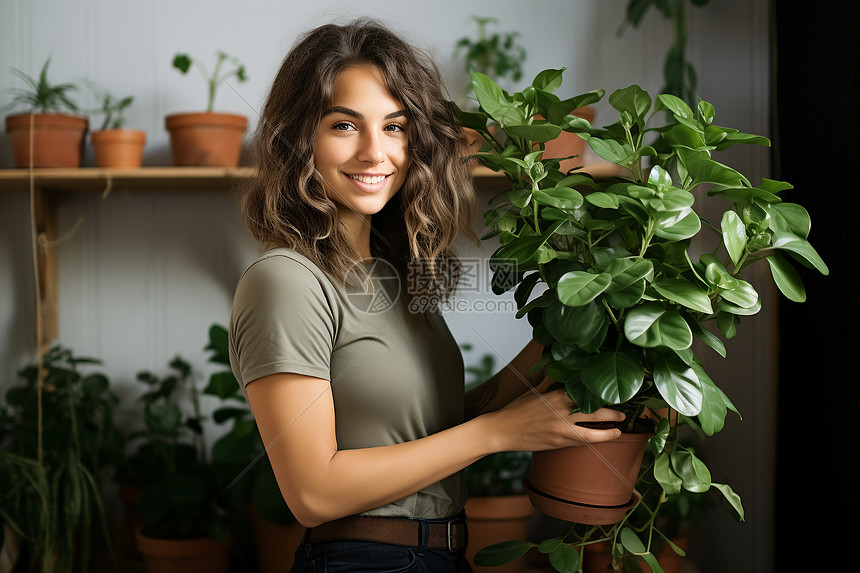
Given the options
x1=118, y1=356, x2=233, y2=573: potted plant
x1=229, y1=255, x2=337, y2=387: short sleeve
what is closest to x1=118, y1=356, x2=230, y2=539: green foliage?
x1=118, y1=356, x2=233, y2=573: potted plant

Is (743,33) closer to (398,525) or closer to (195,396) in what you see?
(398,525)

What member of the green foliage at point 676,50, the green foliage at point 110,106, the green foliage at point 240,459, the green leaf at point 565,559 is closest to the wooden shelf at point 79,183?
the green foliage at point 110,106

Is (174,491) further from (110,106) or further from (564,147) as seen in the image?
(564,147)

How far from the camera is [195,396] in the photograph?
1.86 meters

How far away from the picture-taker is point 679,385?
70cm

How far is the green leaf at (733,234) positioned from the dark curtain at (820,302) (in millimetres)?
568

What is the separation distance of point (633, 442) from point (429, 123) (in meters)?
0.51

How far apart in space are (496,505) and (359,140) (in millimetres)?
1080

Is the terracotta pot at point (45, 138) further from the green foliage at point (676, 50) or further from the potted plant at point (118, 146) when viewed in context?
the green foliage at point (676, 50)

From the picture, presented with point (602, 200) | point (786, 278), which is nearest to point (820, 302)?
point (786, 278)

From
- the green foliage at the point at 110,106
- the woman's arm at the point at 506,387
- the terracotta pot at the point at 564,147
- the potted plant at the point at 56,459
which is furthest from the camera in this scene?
the green foliage at the point at 110,106

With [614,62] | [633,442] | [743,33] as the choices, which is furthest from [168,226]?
[743,33]

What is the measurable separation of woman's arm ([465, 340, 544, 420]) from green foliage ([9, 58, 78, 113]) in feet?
4.84

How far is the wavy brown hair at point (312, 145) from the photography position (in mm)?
854
